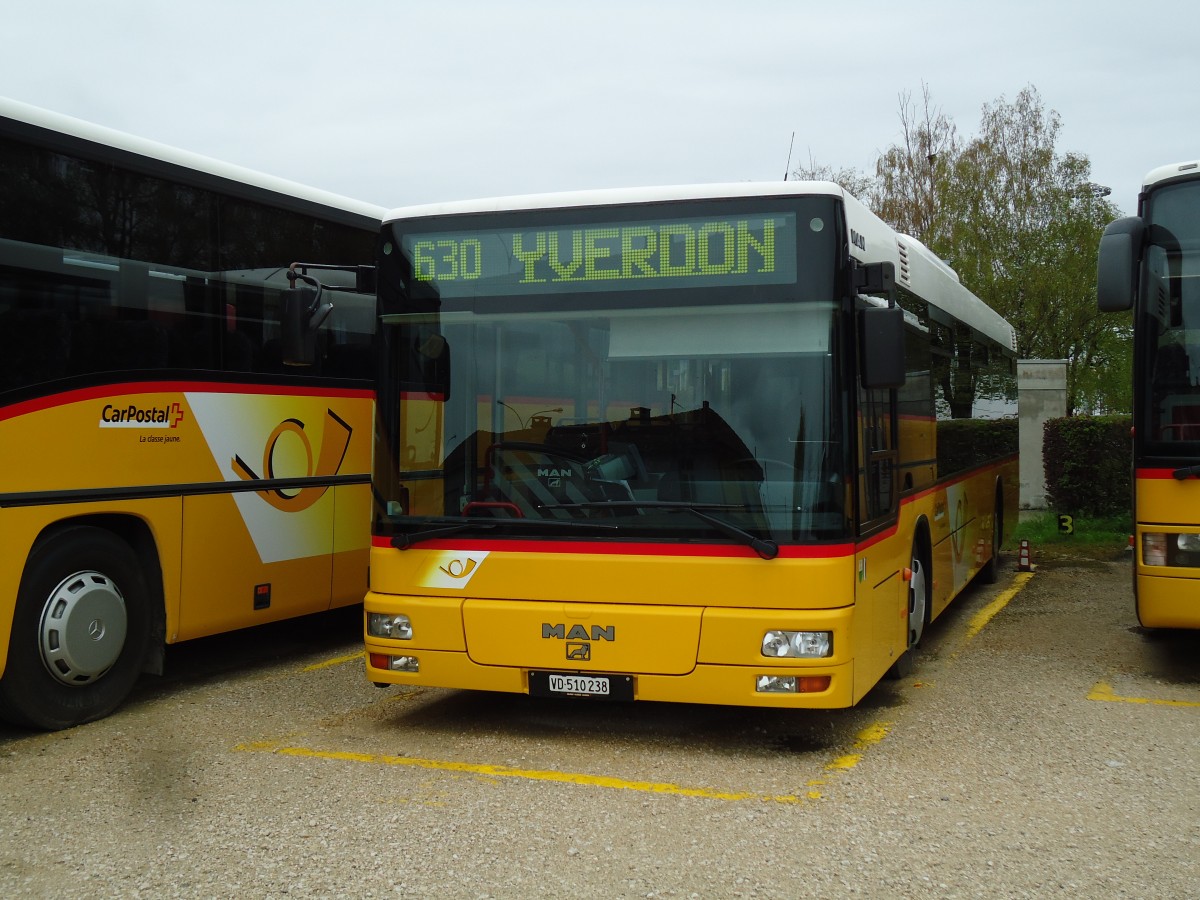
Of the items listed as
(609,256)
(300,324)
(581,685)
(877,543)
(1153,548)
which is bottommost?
(581,685)

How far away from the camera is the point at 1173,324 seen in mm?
7730

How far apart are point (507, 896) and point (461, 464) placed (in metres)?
2.66

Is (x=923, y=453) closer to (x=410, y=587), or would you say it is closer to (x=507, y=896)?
(x=410, y=587)

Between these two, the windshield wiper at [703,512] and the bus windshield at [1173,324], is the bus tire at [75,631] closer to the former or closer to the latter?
the windshield wiper at [703,512]

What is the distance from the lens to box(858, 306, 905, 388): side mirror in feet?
19.9

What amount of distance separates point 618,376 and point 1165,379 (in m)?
3.64

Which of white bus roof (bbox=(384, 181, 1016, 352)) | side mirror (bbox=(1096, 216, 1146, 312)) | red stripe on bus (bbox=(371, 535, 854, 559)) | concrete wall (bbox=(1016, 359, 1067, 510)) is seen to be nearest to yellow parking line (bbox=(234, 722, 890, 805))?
red stripe on bus (bbox=(371, 535, 854, 559))

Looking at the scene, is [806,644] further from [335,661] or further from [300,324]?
[335,661]

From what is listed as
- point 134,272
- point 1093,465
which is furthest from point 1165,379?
point 1093,465

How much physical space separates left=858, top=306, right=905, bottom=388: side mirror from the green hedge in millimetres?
12388

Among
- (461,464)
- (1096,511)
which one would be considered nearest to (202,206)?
(461,464)

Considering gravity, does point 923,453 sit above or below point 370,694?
above

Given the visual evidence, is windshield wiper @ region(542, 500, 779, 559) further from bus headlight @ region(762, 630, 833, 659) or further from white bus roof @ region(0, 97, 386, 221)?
white bus roof @ region(0, 97, 386, 221)

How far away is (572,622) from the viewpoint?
6262 mm
